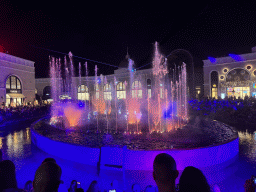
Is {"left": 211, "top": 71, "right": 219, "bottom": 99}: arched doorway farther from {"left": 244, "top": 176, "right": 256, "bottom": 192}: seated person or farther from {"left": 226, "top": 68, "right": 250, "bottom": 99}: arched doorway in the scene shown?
{"left": 244, "top": 176, "right": 256, "bottom": 192}: seated person

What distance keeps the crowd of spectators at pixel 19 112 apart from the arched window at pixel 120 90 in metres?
22.8

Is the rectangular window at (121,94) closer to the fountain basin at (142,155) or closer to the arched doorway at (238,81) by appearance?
the arched doorway at (238,81)

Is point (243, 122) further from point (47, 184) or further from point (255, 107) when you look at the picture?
point (47, 184)

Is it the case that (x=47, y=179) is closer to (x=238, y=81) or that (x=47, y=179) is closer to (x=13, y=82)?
(x=13, y=82)

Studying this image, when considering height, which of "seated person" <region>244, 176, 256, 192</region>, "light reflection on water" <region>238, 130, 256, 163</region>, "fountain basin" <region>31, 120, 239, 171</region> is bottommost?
"light reflection on water" <region>238, 130, 256, 163</region>

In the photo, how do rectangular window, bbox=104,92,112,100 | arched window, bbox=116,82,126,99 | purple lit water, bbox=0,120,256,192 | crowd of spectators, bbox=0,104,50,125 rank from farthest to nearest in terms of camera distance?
rectangular window, bbox=104,92,112,100 < arched window, bbox=116,82,126,99 < crowd of spectators, bbox=0,104,50,125 < purple lit water, bbox=0,120,256,192

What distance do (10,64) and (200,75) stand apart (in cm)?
3615

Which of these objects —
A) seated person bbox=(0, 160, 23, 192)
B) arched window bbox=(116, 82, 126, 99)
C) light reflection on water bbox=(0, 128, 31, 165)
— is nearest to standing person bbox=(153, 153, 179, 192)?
seated person bbox=(0, 160, 23, 192)

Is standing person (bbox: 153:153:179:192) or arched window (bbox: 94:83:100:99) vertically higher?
arched window (bbox: 94:83:100:99)

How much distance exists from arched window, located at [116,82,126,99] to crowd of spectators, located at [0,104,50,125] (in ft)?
74.8

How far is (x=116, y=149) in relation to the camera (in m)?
4.83

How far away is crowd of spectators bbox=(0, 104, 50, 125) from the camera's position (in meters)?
15.4

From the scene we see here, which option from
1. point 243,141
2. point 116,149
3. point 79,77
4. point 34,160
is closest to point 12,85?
point 79,77

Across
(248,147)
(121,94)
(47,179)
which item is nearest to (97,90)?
(121,94)
